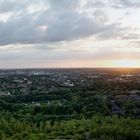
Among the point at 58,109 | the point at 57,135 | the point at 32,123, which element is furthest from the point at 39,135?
the point at 58,109

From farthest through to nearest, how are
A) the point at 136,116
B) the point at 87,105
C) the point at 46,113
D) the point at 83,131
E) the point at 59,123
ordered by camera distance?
the point at 87,105 → the point at 46,113 → the point at 136,116 → the point at 59,123 → the point at 83,131

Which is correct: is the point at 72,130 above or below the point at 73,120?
below

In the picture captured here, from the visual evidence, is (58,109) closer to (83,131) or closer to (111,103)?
(111,103)

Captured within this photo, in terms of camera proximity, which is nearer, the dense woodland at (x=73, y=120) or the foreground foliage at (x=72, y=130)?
the foreground foliage at (x=72, y=130)

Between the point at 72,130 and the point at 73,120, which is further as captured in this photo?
the point at 73,120

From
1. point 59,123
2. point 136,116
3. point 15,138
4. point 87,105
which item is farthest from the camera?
point 87,105

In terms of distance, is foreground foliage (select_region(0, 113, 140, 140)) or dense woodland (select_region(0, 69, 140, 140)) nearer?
foreground foliage (select_region(0, 113, 140, 140))

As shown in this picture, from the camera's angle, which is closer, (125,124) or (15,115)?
(125,124)

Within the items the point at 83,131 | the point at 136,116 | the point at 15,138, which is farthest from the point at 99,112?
the point at 15,138

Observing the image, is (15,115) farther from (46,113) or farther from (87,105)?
(87,105)
